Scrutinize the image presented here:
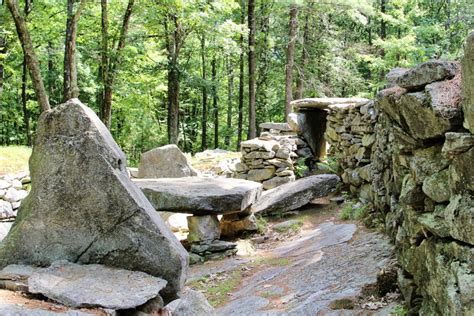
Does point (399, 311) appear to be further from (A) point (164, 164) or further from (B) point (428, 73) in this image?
(A) point (164, 164)

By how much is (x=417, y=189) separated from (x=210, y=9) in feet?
40.5

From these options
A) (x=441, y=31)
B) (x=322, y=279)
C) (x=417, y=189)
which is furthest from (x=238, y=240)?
(x=441, y=31)

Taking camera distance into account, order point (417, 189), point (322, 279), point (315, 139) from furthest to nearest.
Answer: point (315, 139) → point (322, 279) → point (417, 189)

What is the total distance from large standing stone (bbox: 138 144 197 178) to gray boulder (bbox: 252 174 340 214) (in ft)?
8.05

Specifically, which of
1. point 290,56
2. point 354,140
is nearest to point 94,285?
A: point 354,140

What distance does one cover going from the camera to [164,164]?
39.2ft

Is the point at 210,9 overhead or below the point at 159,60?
overhead

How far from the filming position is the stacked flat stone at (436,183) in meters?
2.98

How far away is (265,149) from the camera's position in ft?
40.4

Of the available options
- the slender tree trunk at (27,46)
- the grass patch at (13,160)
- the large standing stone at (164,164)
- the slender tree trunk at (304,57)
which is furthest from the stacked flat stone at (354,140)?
the slender tree trunk at (304,57)

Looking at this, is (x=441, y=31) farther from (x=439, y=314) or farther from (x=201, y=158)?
(x=439, y=314)

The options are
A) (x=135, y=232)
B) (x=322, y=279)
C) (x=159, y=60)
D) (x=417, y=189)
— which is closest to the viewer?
(x=135, y=232)

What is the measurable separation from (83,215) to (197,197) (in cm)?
457

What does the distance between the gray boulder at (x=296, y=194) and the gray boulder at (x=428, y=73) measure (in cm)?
612
